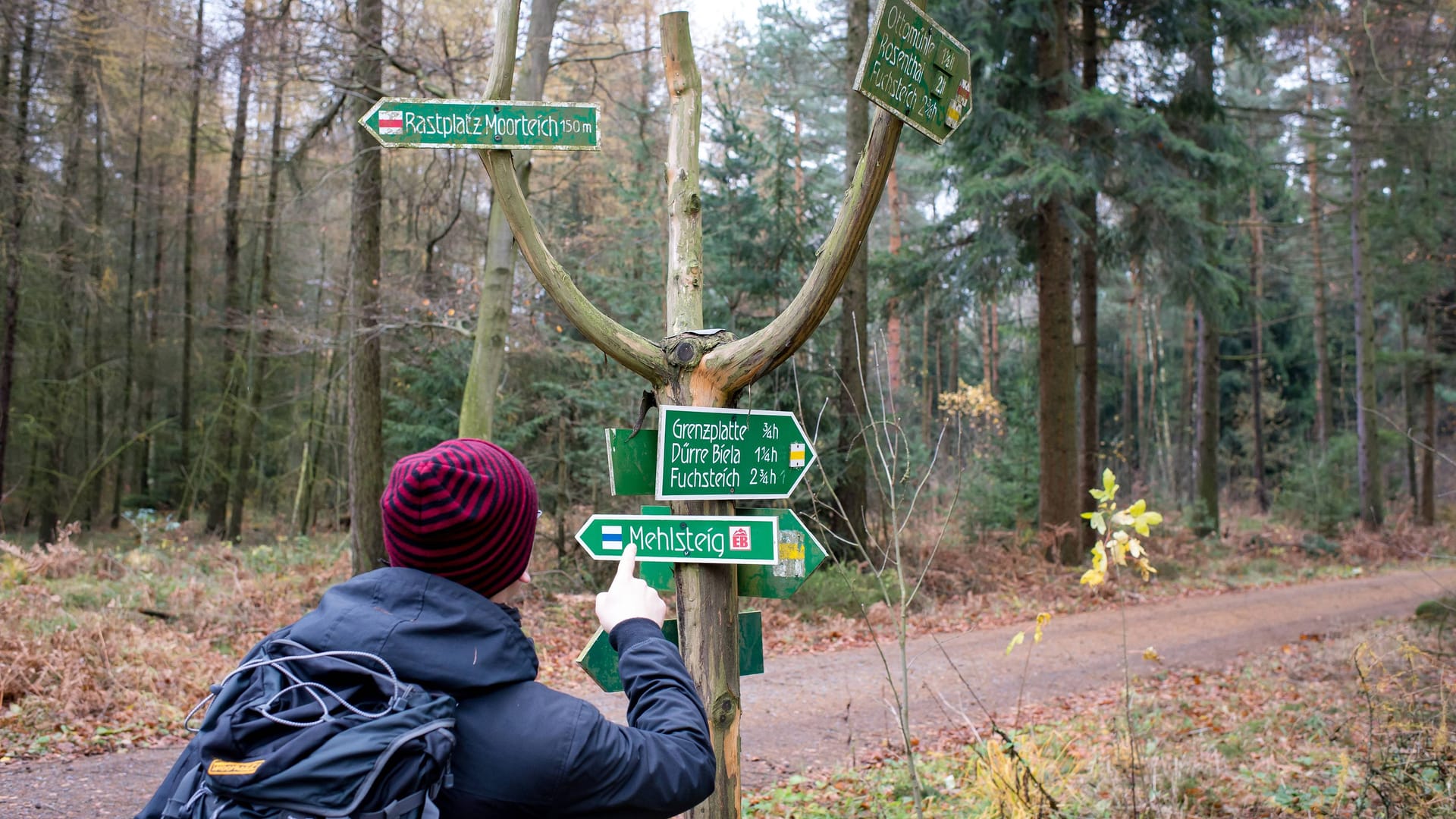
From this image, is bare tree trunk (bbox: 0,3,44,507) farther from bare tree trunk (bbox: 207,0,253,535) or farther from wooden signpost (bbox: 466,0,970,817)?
wooden signpost (bbox: 466,0,970,817)

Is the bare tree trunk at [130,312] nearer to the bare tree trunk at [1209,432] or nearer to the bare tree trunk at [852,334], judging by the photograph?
the bare tree trunk at [852,334]

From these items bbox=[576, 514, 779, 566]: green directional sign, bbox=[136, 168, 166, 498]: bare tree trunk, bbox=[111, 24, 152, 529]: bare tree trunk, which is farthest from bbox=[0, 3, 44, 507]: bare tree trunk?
bbox=[576, 514, 779, 566]: green directional sign

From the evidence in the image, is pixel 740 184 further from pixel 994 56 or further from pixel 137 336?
pixel 137 336

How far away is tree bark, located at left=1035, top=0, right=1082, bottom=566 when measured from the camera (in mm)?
14188

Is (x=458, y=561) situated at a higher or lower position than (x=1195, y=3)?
lower

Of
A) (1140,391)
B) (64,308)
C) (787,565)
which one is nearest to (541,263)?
(787,565)

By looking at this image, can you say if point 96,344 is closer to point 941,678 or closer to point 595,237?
point 595,237

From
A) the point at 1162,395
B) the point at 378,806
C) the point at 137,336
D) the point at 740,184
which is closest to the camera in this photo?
the point at 378,806

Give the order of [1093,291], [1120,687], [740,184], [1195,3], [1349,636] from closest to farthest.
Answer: [1120,687] < [1349,636] < [740,184] < [1195,3] < [1093,291]

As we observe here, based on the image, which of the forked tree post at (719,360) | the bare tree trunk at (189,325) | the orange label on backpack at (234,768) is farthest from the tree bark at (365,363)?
the bare tree trunk at (189,325)

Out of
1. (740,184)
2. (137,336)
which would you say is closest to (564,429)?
(740,184)

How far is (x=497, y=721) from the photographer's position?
1428 mm

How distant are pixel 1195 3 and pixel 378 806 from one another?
17062mm

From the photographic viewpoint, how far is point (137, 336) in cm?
2273
